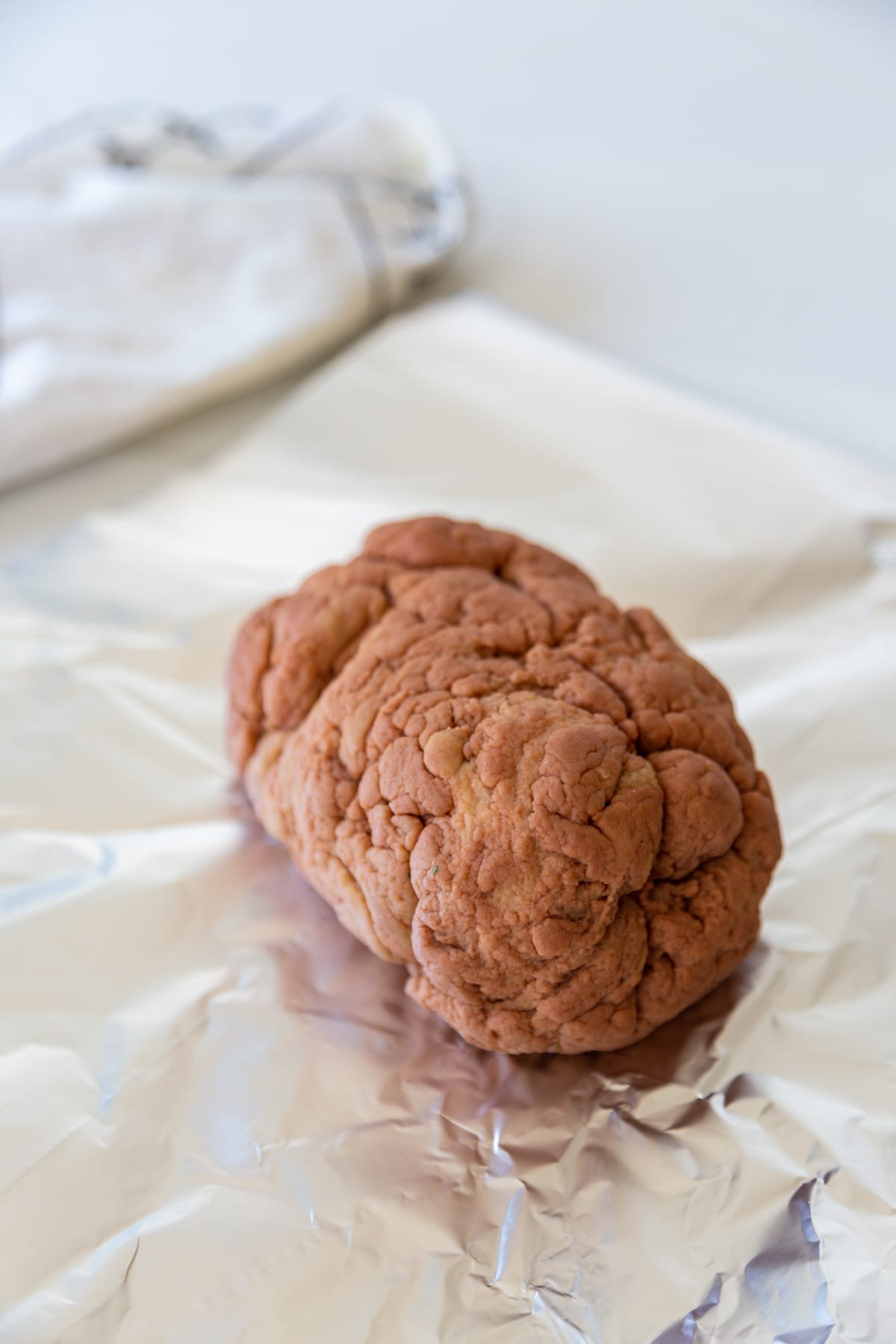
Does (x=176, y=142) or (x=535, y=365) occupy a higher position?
(x=176, y=142)

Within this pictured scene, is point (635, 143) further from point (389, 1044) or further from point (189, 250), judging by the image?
point (389, 1044)

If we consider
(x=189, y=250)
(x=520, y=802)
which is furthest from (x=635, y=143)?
(x=520, y=802)

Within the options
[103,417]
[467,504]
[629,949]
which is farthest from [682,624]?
[103,417]

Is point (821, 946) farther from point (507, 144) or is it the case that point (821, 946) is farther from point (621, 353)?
point (507, 144)

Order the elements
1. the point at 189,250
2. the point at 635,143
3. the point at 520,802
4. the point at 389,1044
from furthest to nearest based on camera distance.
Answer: the point at 635,143, the point at 189,250, the point at 389,1044, the point at 520,802

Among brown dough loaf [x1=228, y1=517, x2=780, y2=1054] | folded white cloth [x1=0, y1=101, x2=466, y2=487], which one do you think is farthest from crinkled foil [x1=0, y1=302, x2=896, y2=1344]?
folded white cloth [x1=0, y1=101, x2=466, y2=487]
